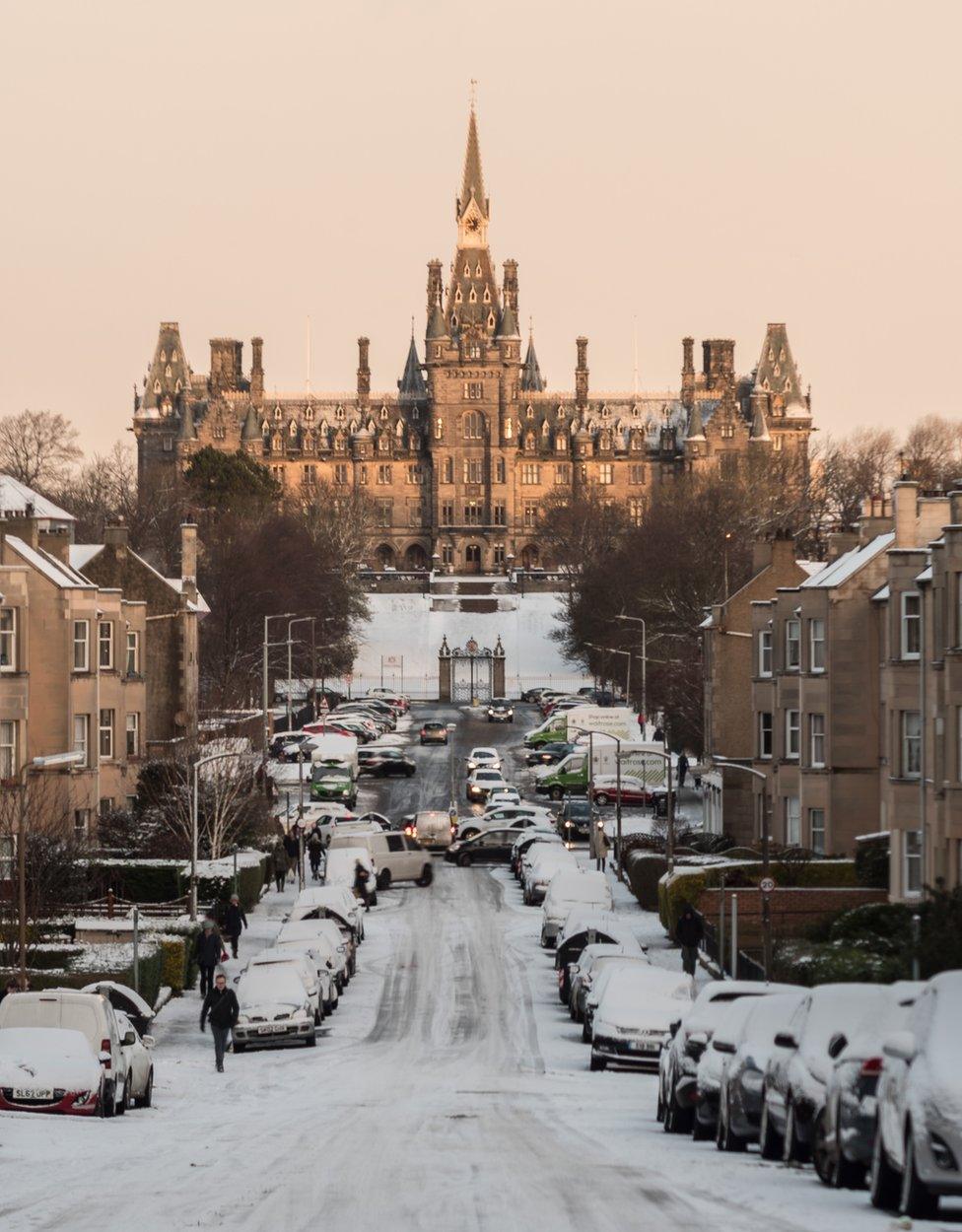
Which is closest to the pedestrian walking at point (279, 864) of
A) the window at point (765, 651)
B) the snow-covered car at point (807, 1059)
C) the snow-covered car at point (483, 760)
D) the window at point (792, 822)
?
the window at point (792, 822)

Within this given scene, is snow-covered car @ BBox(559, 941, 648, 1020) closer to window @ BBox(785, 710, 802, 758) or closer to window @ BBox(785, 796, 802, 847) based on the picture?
window @ BBox(785, 796, 802, 847)

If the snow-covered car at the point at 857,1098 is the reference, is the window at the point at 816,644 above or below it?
above

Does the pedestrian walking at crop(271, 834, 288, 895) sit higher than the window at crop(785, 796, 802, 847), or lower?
lower

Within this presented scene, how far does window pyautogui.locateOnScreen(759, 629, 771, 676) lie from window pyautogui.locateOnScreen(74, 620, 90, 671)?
640 inches

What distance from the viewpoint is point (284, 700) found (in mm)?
128250

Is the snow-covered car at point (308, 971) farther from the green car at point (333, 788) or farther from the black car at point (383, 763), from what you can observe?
the black car at point (383, 763)

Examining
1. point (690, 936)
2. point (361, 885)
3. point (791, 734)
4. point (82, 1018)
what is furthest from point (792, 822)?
point (82, 1018)

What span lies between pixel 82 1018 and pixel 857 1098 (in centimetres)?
1103


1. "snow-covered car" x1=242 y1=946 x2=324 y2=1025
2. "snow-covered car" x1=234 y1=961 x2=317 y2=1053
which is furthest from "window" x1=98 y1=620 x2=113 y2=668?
"snow-covered car" x1=234 y1=961 x2=317 y2=1053

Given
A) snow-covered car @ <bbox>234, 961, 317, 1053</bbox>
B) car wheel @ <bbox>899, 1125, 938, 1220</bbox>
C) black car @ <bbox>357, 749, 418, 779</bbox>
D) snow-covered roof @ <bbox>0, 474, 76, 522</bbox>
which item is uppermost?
snow-covered roof @ <bbox>0, 474, 76, 522</bbox>

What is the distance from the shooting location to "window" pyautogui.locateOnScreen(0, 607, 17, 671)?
57219 millimetres

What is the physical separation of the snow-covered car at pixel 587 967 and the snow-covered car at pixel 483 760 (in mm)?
50766

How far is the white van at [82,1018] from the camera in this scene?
25828 millimetres

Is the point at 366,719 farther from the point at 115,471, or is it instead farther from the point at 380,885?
the point at 115,471
